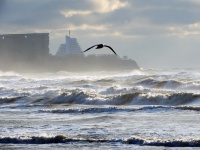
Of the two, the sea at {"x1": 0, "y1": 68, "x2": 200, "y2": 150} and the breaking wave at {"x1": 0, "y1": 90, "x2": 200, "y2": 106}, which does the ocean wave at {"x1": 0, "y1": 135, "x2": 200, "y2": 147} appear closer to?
the sea at {"x1": 0, "y1": 68, "x2": 200, "y2": 150}

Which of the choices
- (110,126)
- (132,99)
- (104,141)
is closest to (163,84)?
(132,99)

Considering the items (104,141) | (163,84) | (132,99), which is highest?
(163,84)

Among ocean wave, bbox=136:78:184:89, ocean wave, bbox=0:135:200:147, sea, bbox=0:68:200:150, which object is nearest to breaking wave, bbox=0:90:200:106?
sea, bbox=0:68:200:150

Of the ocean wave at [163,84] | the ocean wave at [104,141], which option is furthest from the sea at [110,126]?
the ocean wave at [163,84]

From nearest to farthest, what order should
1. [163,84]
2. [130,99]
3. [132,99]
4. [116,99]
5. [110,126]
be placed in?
[110,126] < [132,99] < [130,99] < [116,99] < [163,84]

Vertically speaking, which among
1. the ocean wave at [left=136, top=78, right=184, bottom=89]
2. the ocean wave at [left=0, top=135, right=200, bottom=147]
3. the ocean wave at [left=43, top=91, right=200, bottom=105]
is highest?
the ocean wave at [left=136, top=78, right=184, bottom=89]

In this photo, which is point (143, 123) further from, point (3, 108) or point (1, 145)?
point (3, 108)

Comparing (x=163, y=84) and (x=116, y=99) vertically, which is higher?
(x=163, y=84)

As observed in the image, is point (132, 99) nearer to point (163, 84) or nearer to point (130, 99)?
point (130, 99)

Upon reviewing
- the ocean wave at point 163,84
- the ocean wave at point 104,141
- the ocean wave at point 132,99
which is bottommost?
the ocean wave at point 104,141

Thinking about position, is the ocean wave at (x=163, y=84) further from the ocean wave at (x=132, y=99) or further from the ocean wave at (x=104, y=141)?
the ocean wave at (x=104, y=141)

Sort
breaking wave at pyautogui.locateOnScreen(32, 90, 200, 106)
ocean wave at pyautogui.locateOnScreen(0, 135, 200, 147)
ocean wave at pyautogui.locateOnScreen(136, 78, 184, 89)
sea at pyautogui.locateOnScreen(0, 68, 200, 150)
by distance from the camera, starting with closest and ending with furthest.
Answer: ocean wave at pyautogui.locateOnScreen(0, 135, 200, 147) → sea at pyautogui.locateOnScreen(0, 68, 200, 150) → breaking wave at pyautogui.locateOnScreen(32, 90, 200, 106) → ocean wave at pyautogui.locateOnScreen(136, 78, 184, 89)

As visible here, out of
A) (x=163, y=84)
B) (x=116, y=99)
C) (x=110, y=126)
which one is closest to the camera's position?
(x=110, y=126)

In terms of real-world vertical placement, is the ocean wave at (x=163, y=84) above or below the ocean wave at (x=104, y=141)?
above
